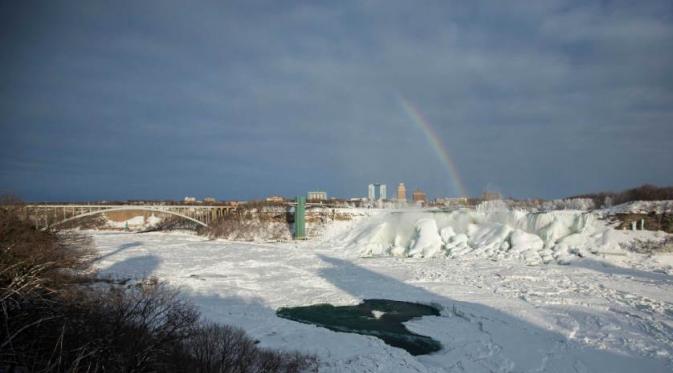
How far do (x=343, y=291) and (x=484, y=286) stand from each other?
5747mm

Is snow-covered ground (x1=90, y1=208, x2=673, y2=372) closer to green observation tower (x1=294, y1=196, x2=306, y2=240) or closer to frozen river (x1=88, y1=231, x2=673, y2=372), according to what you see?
frozen river (x1=88, y1=231, x2=673, y2=372)

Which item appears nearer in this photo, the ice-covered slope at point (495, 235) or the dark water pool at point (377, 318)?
the dark water pool at point (377, 318)

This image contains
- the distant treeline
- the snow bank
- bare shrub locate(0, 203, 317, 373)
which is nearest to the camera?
bare shrub locate(0, 203, 317, 373)

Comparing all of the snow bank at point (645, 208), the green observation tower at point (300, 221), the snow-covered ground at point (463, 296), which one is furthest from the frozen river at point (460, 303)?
the green observation tower at point (300, 221)

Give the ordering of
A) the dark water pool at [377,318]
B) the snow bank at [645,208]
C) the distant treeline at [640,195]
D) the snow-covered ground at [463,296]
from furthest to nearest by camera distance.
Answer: the distant treeline at [640,195], the snow bank at [645,208], the dark water pool at [377,318], the snow-covered ground at [463,296]

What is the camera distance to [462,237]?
2884cm

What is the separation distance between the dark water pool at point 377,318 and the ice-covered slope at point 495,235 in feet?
38.1


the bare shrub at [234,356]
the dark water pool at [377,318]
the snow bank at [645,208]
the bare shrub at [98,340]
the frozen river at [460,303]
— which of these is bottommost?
the dark water pool at [377,318]

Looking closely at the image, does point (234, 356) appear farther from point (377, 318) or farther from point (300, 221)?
point (300, 221)

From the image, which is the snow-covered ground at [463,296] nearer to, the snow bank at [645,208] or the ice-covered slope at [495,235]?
the ice-covered slope at [495,235]

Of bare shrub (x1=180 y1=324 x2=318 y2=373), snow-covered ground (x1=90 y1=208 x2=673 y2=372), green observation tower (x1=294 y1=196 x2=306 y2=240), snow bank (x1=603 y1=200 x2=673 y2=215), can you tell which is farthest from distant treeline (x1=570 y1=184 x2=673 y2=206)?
bare shrub (x1=180 y1=324 x2=318 y2=373)

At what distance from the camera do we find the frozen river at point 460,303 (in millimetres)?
10047

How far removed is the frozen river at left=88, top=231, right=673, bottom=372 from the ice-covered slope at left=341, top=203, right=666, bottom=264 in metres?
1.89

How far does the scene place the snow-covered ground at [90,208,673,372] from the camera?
1016 cm
